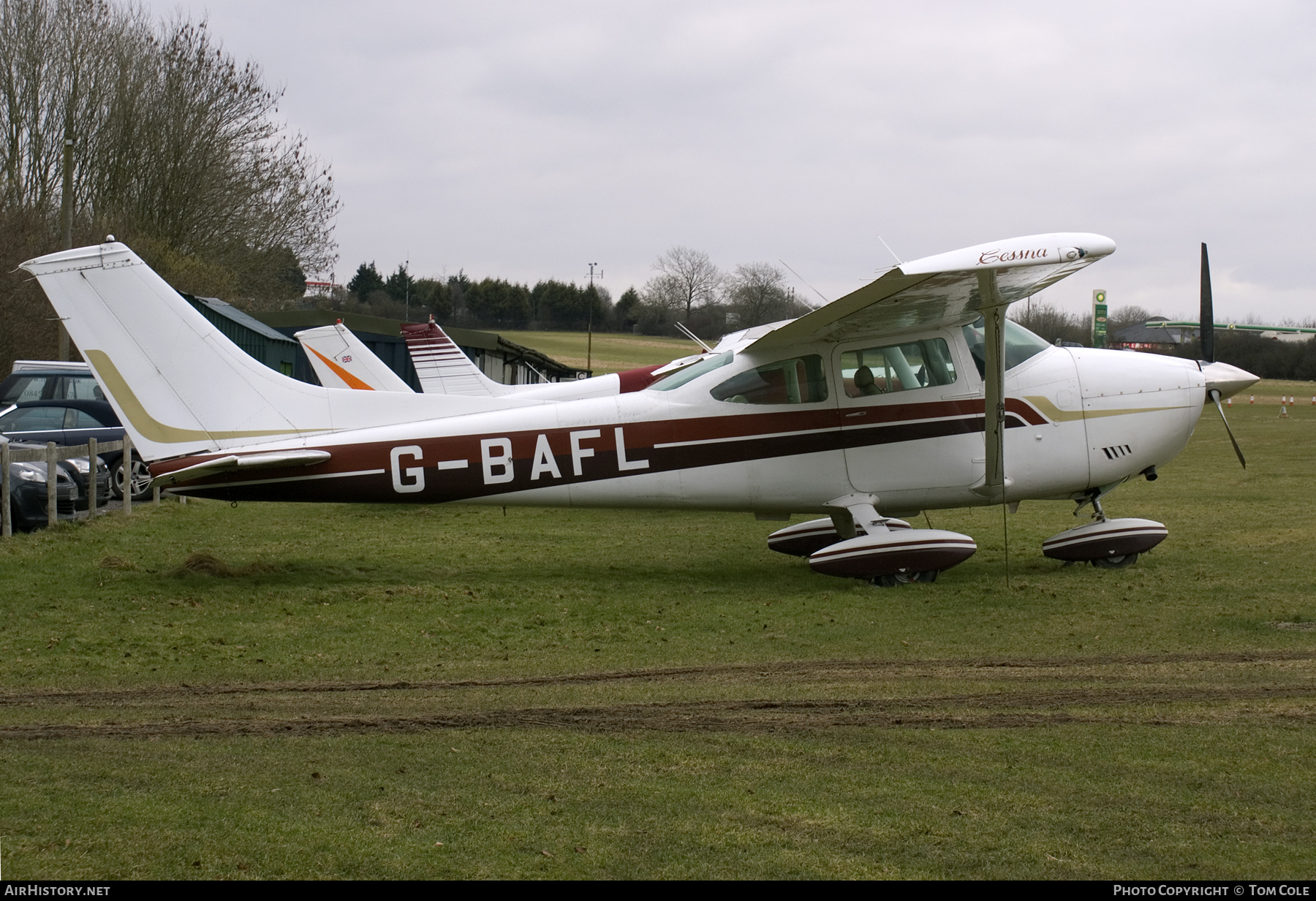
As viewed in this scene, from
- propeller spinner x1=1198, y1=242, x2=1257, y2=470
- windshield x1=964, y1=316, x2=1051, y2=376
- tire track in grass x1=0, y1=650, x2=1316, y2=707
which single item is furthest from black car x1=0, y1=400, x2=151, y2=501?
propeller spinner x1=1198, y1=242, x2=1257, y2=470

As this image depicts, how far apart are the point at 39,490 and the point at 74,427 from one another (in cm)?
449

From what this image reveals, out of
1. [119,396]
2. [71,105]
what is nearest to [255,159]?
[71,105]

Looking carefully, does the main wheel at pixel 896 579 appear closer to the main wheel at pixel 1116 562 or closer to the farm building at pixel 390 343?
the main wheel at pixel 1116 562

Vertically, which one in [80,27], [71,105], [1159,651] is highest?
[80,27]

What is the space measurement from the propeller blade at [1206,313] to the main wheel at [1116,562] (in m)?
2.28

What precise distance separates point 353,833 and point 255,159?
45487 mm

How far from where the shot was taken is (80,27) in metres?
40.8

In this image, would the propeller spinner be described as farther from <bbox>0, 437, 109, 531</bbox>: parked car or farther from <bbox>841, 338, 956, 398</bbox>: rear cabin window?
<bbox>0, 437, 109, 531</bbox>: parked car

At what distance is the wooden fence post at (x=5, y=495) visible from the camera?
12.6m

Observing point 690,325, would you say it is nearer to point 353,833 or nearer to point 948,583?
point 948,583

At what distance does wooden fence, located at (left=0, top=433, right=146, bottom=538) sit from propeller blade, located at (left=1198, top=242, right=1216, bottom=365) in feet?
36.4

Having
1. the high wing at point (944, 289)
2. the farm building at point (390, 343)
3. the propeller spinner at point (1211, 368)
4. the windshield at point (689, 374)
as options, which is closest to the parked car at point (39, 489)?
the windshield at point (689, 374)

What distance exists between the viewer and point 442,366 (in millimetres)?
21516

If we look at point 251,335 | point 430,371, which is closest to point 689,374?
point 430,371
